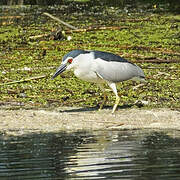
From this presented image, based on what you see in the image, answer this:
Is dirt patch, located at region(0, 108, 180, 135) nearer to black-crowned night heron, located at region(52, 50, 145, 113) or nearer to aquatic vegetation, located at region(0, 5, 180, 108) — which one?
black-crowned night heron, located at region(52, 50, 145, 113)

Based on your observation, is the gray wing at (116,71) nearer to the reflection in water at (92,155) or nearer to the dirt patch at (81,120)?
the dirt patch at (81,120)

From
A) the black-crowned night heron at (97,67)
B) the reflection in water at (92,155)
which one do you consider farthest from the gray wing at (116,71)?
the reflection in water at (92,155)

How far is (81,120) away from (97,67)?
3.16 ft

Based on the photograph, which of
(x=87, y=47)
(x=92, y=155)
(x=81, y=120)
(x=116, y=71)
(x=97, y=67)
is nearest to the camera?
(x=92, y=155)

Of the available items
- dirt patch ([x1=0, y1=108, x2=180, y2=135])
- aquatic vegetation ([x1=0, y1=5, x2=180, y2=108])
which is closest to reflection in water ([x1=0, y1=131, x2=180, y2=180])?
dirt patch ([x1=0, y1=108, x2=180, y2=135])

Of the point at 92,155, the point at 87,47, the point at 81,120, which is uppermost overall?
the point at 92,155

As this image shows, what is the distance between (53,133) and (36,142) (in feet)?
2.58

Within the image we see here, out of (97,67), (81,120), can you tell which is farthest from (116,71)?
(81,120)

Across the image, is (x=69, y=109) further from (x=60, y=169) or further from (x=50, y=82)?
(x=60, y=169)

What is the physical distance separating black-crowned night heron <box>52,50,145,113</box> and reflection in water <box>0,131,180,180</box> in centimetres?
158

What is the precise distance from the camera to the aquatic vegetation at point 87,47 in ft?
38.9

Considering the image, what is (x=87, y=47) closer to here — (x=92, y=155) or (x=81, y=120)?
(x=81, y=120)

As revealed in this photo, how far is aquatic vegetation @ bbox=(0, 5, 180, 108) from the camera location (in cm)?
1185

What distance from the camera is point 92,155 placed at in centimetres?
735
